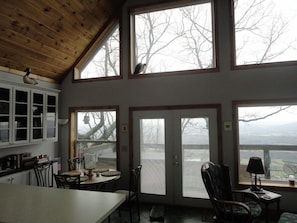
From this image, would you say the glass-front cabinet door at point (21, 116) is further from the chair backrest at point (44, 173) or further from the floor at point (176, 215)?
the floor at point (176, 215)

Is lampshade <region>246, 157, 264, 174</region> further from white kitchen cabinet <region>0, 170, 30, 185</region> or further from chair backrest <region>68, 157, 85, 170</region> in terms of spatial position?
white kitchen cabinet <region>0, 170, 30, 185</region>

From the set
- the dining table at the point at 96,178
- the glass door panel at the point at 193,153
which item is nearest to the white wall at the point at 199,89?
the glass door panel at the point at 193,153

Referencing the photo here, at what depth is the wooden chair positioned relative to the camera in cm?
308

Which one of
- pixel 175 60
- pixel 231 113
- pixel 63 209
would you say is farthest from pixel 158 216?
pixel 175 60

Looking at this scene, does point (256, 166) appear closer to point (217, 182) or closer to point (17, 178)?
point (217, 182)

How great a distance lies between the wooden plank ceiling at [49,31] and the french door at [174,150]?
2.00 m

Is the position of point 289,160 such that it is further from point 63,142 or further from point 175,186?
point 63,142

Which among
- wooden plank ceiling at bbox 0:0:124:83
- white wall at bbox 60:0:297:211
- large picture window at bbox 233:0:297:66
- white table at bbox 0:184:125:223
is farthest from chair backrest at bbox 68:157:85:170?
large picture window at bbox 233:0:297:66

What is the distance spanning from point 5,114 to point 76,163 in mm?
1815

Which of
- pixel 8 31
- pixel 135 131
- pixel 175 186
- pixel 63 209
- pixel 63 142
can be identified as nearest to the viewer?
pixel 63 209

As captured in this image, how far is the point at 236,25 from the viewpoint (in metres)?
4.54

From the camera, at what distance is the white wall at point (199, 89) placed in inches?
166

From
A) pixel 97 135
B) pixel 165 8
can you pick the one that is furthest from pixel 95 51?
pixel 97 135

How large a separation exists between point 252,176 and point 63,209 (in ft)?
12.0
